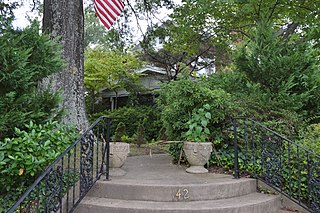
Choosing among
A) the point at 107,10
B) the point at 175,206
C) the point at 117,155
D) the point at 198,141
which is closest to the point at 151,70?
the point at 107,10

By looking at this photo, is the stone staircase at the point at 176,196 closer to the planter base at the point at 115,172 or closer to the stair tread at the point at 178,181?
the stair tread at the point at 178,181

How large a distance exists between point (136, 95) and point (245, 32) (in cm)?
526

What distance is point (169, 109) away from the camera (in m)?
4.64

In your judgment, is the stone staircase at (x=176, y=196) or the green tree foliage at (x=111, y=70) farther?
the green tree foliage at (x=111, y=70)

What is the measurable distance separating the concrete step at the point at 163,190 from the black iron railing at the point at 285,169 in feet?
1.69

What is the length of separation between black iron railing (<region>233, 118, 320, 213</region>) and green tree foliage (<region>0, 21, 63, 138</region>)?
8.75ft

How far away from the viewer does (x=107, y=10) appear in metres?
5.28

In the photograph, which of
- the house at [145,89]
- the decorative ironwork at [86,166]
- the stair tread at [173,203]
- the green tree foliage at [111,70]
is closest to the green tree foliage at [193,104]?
the stair tread at [173,203]

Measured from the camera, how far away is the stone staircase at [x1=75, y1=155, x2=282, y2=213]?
275 centimetres

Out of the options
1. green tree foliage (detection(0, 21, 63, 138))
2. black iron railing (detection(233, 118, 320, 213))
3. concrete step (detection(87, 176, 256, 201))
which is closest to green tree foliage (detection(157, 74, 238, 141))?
black iron railing (detection(233, 118, 320, 213))

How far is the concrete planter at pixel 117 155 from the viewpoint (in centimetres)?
351

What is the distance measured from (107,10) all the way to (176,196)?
399 centimetres

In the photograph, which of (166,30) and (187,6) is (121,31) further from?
(187,6)

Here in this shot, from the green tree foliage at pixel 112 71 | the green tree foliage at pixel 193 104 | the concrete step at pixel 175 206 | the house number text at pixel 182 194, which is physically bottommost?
the concrete step at pixel 175 206
